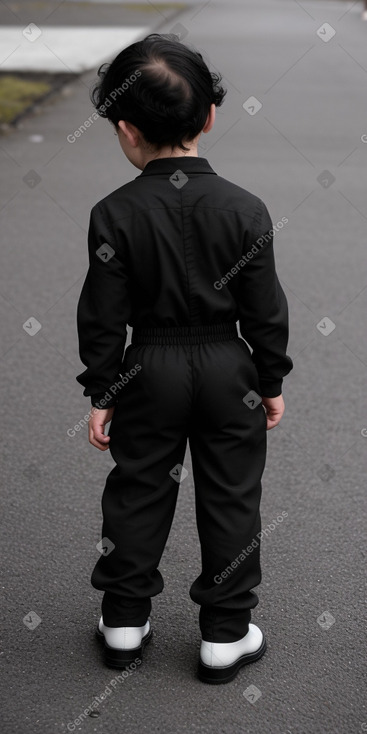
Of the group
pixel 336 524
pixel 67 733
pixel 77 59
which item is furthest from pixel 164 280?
pixel 77 59

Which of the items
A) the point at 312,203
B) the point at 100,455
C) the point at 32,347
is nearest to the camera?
the point at 100,455

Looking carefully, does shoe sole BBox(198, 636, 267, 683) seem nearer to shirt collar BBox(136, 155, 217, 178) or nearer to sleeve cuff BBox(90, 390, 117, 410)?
sleeve cuff BBox(90, 390, 117, 410)

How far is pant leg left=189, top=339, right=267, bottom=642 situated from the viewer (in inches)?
97.9

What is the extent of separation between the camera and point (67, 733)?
242 cm

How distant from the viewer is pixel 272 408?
8.63 ft

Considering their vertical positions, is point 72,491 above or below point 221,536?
below

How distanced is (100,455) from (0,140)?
6528 millimetres

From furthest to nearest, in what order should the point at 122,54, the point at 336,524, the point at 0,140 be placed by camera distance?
the point at 0,140 → the point at 336,524 → the point at 122,54

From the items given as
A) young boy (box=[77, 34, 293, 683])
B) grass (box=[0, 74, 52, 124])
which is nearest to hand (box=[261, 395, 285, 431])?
young boy (box=[77, 34, 293, 683])

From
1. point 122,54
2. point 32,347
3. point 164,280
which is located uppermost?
point 122,54

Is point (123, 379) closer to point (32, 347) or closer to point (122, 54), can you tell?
point (122, 54)

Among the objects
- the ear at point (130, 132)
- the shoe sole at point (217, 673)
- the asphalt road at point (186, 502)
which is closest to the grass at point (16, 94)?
the asphalt road at point (186, 502)

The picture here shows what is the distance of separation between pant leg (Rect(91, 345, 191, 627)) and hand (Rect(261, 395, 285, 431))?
225 millimetres

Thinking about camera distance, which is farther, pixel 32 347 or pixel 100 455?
pixel 32 347
